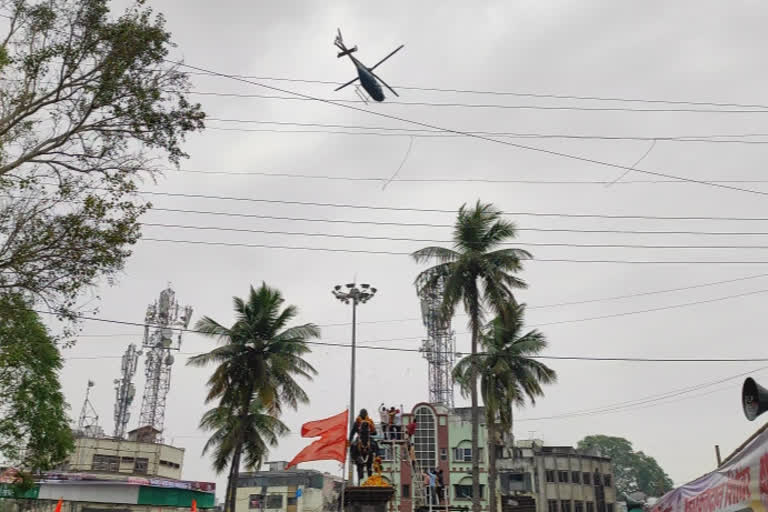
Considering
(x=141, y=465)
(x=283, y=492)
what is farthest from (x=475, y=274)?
(x=283, y=492)

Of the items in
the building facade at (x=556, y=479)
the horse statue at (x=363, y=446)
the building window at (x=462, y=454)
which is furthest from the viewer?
the building facade at (x=556, y=479)

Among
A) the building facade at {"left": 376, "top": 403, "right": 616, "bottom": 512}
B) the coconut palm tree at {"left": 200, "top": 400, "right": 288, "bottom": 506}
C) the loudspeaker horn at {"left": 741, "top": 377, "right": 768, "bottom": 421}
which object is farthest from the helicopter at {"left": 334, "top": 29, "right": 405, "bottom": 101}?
the building facade at {"left": 376, "top": 403, "right": 616, "bottom": 512}

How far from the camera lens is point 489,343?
36750 millimetres

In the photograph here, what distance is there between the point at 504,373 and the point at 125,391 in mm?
49974

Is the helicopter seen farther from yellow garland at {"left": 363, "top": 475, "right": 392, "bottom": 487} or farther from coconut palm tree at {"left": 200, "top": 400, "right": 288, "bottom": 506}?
coconut palm tree at {"left": 200, "top": 400, "right": 288, "bottom": 506}

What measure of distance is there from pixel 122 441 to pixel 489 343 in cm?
3916

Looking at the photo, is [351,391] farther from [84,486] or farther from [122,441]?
[122,441]

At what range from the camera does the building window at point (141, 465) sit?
193 feet

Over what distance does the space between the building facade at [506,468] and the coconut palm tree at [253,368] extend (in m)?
24.6

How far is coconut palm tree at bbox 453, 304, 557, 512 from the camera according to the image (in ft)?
113

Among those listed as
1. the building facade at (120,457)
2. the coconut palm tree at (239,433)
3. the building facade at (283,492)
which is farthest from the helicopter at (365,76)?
the building facade at (283,492)

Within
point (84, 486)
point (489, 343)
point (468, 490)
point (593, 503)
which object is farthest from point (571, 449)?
point (84, 486)

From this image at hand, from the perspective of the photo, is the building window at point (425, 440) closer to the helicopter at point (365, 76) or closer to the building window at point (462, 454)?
the building window at point (462, 454)

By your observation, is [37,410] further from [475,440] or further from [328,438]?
[475,440]
